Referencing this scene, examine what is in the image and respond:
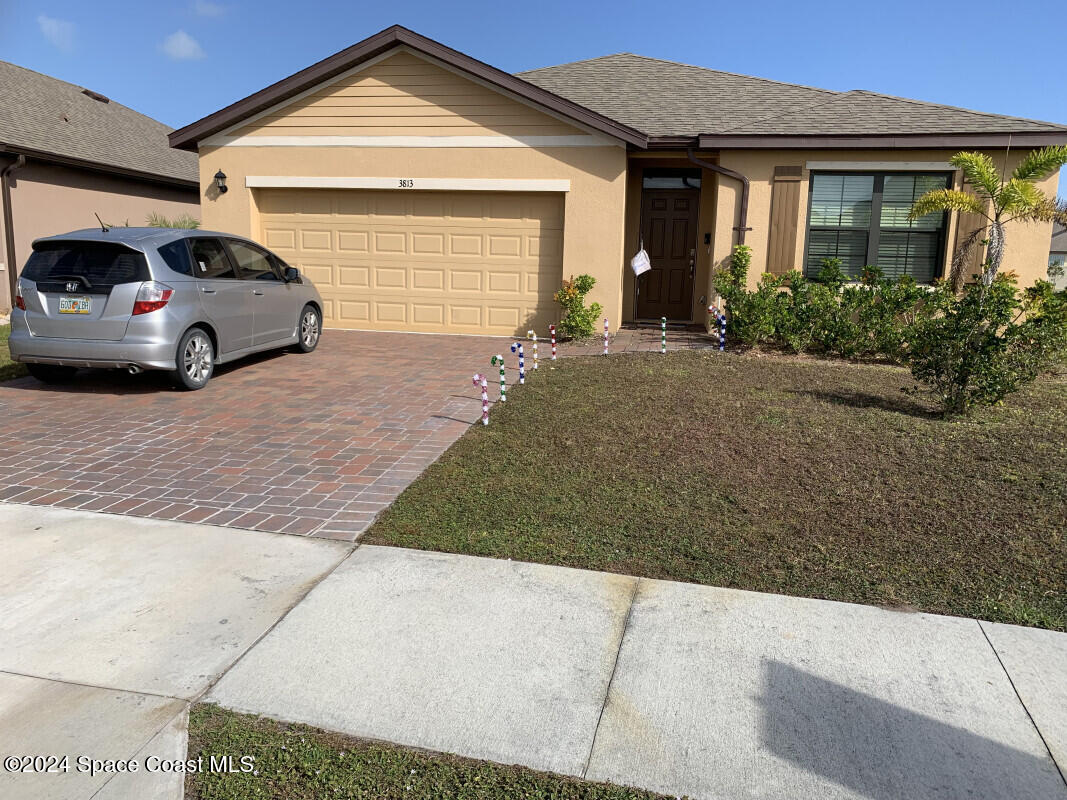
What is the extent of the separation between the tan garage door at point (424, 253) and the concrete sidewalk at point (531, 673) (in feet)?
30.3

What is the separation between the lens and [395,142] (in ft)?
42.6

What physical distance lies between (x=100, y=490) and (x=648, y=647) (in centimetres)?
401

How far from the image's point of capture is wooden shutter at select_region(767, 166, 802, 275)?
40.4 ft

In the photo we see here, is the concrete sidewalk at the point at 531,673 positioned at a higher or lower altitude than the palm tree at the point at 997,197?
lower

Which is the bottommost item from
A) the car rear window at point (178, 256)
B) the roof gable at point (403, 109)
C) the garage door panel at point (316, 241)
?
the car rear window at point (178, 256)

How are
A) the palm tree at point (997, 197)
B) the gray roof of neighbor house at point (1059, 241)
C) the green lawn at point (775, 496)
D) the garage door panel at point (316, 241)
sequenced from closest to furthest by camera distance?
1. the green lawn at point (775, 496)
2. the palm tree at point (997, 197)
3. the garage door panel at point (316, 241)
4. the gray roof of neighbor house at point (1059, 241)

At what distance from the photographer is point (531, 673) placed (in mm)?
3357

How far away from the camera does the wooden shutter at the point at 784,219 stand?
12305mm

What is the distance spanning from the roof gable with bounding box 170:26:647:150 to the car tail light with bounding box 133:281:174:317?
20.5 ft

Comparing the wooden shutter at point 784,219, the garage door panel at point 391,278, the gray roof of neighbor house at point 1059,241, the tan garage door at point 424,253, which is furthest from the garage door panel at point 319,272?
the gray roof of neighbor house at point 1059,241

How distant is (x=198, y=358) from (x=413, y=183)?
18.5ft

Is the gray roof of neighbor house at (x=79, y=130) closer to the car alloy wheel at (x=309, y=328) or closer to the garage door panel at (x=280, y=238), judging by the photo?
the garage door panel at (x=280, y=238)

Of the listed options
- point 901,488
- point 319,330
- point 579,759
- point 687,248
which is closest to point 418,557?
point 579,759

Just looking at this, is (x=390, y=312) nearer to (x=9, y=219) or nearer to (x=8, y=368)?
(x=8, y=368)
